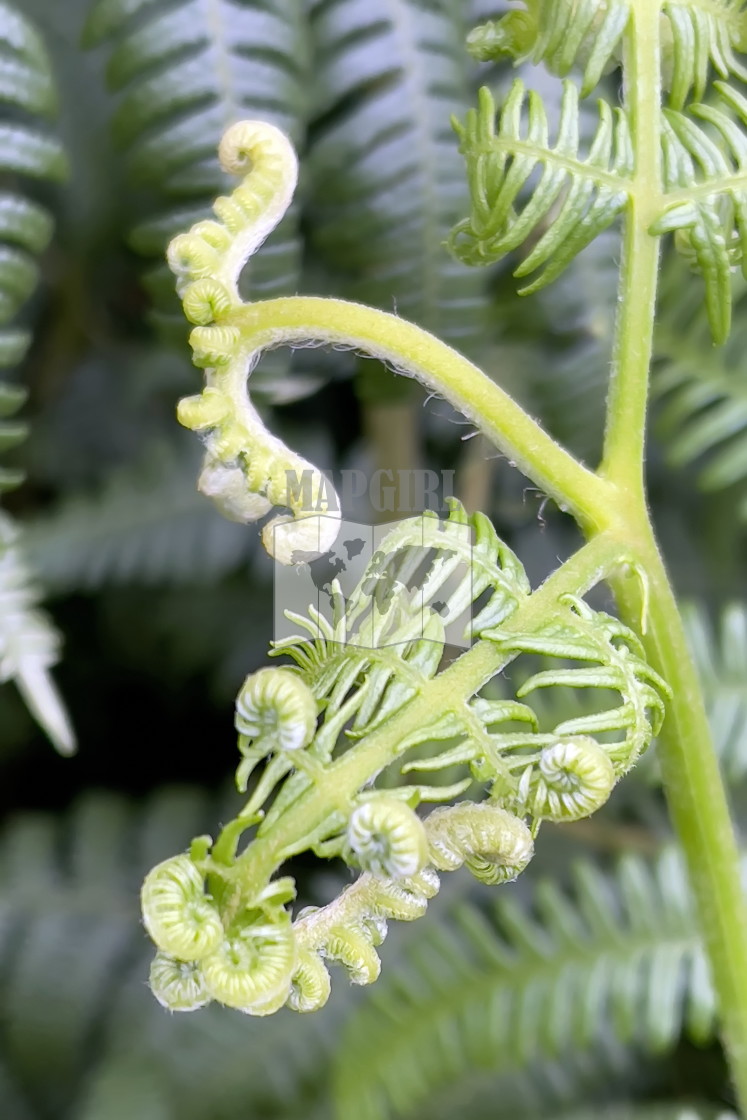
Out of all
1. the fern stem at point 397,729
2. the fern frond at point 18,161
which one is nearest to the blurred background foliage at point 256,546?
the fern frond at point 18,161

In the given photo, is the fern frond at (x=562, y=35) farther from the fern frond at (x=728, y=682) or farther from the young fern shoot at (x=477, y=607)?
the fern frond at (x=728, y=682)

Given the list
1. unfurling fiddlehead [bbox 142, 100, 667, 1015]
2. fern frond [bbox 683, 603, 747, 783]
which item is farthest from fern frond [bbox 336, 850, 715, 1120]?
unfurling fiddlehead [bbox 142, 100, 667, 1015]

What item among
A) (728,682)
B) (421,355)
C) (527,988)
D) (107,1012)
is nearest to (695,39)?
(421,355)

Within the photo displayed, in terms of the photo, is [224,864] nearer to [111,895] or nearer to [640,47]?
[640,47]

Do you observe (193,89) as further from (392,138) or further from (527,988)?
(527,988)

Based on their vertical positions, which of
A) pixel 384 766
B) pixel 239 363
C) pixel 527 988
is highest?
pixel 239 363

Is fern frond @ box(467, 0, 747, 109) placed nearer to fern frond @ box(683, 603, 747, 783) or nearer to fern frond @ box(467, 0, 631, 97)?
fern frond @ box(467, 0, 631, 97)
